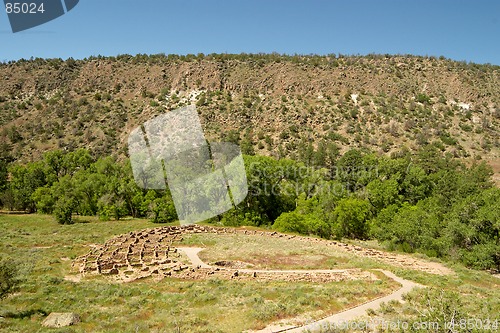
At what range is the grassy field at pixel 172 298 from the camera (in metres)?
14.4

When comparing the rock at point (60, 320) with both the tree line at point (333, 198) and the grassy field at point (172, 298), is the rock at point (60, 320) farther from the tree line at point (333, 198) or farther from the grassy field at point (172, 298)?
the tree line at point (333, 198)

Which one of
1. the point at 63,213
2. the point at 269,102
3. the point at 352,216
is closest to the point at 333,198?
the point at 352,216

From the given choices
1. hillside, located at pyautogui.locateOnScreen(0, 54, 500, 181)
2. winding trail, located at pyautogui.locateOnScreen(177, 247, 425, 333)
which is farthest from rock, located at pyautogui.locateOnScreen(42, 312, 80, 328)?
hillside, located at pyautogui.locateOnScreen(0, 54, 500, 181)

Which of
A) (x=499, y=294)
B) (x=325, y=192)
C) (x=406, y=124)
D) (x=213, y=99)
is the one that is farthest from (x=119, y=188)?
(x=406, y=124)

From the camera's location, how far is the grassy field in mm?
14383

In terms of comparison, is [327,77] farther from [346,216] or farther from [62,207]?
[62,207]

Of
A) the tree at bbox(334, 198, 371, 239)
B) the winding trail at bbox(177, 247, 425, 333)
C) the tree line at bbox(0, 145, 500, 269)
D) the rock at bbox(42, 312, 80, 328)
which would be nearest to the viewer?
the winding trail at bbox(177, 247, 425, 333)

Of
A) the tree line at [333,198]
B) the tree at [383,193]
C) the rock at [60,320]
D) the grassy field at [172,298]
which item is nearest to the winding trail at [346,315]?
the grassy field at [172,298]

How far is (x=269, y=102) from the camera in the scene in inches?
3164

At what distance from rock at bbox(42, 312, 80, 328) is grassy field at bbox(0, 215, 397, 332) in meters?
0.32

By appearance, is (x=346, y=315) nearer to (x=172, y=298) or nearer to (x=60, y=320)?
(x=172, y=298)

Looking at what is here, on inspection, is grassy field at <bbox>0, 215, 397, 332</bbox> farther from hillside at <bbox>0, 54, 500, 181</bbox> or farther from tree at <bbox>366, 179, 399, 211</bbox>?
hillside at <bbox>0, 54, 500, 181</bbox>

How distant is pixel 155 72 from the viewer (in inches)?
3561

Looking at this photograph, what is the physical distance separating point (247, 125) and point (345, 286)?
57.2m
